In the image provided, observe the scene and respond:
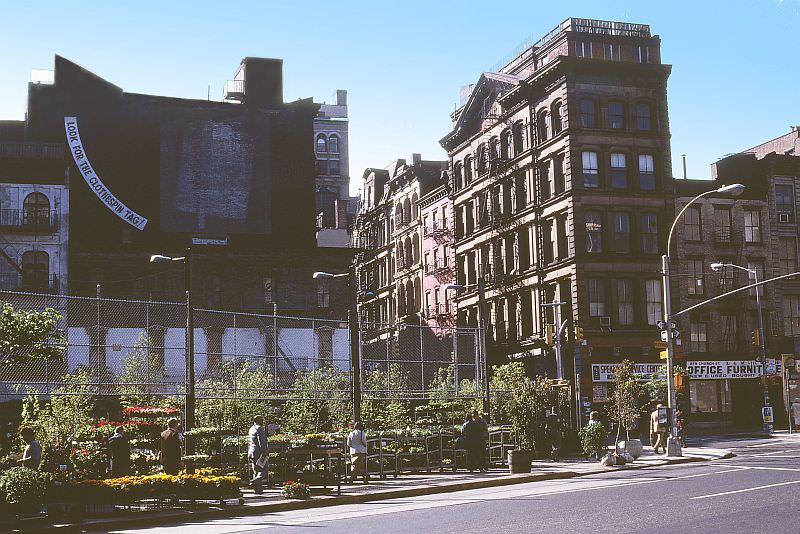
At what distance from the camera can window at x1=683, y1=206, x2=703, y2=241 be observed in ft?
222

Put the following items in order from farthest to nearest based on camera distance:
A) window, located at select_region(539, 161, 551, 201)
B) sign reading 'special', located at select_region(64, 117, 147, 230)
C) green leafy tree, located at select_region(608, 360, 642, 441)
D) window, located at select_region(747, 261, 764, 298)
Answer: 1. sign reading 'special', located at select_region(64, 117, 147, 230)
2. window, located at select_region(747, 261, 764, 298)
3. window, located at select_region(539, 161, 551, 201)
4. green leafy tree, located at select_region(608, 360, 642, 441)

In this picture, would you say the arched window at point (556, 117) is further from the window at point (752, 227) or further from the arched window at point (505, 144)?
the window at point (752, 227)

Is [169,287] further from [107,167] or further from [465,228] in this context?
[465,228]

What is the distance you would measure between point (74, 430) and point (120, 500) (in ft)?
30.7

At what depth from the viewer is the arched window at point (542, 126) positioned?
67.3 metres

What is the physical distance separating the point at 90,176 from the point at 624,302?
36471mm

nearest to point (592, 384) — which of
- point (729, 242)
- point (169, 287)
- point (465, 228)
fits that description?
point (729, 242)

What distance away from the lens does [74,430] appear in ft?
99.8

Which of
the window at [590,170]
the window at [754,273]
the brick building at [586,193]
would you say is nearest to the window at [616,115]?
the brick building at [586,193]

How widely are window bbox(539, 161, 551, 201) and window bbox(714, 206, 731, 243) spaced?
1190 centimetres

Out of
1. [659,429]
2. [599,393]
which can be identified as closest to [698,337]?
[599,393]

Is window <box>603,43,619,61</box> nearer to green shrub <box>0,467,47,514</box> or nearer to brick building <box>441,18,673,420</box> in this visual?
brick building <box>441,18,673,420</box>

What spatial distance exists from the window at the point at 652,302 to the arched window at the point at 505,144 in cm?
1418

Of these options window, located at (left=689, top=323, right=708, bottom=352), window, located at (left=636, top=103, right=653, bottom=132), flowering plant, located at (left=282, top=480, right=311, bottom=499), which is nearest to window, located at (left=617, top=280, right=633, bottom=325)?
window, located at (left=689, top=323, right=708, bottom=352)
